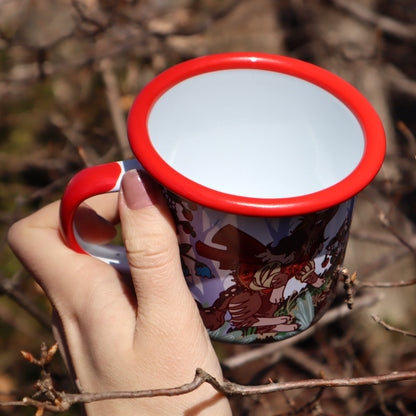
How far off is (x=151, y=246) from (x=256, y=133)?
53 cm

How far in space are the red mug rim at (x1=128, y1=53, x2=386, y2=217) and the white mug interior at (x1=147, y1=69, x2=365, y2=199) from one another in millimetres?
22

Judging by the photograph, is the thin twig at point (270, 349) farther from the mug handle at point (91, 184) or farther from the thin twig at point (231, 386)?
the mug handle at point (91, 184)

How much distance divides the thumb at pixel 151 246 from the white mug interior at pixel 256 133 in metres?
0.20

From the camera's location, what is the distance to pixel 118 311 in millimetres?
1109

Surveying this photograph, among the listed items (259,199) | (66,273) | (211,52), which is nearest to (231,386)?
(259,199)

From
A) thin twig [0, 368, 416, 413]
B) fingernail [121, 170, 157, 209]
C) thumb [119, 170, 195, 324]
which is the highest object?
fingernail [121, 170, 157, 209]

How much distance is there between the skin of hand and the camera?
1.01 metres

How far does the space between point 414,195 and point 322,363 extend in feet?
4.00

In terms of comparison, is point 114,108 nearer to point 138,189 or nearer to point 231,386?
point 138,189

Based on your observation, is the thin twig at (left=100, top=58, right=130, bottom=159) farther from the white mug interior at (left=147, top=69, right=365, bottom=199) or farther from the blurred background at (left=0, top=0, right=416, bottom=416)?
the white mug interior at (left=147, top=69, right=365, bottom=199)

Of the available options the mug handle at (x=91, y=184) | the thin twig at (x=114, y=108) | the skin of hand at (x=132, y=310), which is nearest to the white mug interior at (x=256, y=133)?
the mug handle at (x=91, y=184)

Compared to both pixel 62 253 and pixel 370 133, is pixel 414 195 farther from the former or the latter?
pixel 62 253

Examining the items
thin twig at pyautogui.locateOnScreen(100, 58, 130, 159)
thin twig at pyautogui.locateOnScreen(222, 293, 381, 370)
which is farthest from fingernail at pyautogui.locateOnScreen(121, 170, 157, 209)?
thin twig at pyautogui.locateOnScreen(100, 58, 130, 159)

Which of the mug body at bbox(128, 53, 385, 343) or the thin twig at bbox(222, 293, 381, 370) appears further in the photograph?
the thin twig at bbox(222, 293, 381, 370)
